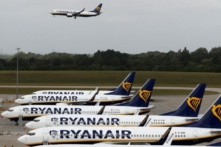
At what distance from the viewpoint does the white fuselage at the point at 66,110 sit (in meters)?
56.3

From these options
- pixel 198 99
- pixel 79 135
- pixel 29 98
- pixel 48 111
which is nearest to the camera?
pixel 79 135

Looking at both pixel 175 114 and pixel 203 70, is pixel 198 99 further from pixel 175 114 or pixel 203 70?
pixel 203 70

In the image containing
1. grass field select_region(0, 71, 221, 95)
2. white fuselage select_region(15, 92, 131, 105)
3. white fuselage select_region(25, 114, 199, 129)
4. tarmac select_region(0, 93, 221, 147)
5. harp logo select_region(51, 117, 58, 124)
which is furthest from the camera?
grass field select_region(0, 71, 221, 95)

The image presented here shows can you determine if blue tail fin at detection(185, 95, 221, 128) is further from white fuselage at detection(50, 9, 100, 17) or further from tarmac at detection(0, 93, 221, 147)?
white fuselage at detection(50, 9, 100, 17)

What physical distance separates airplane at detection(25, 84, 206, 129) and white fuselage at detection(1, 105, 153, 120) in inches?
313

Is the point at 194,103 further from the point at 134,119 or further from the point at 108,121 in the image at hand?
the point at 108,121

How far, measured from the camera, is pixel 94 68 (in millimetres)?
197500

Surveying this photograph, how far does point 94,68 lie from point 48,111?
14072 cm

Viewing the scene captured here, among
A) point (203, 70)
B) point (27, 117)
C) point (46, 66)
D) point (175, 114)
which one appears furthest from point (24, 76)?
point (175, 114)

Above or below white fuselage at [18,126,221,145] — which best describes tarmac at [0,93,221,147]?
below

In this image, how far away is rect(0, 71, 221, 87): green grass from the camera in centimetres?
15262

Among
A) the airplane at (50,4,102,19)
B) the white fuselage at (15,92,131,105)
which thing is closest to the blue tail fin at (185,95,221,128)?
the white fuselage at (15,92,131,105)

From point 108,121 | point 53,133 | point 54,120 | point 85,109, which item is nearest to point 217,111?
point 108,121

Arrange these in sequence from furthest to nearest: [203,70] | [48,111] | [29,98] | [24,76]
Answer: [203,70] → [24,76] → [29,98] → [48,111]
